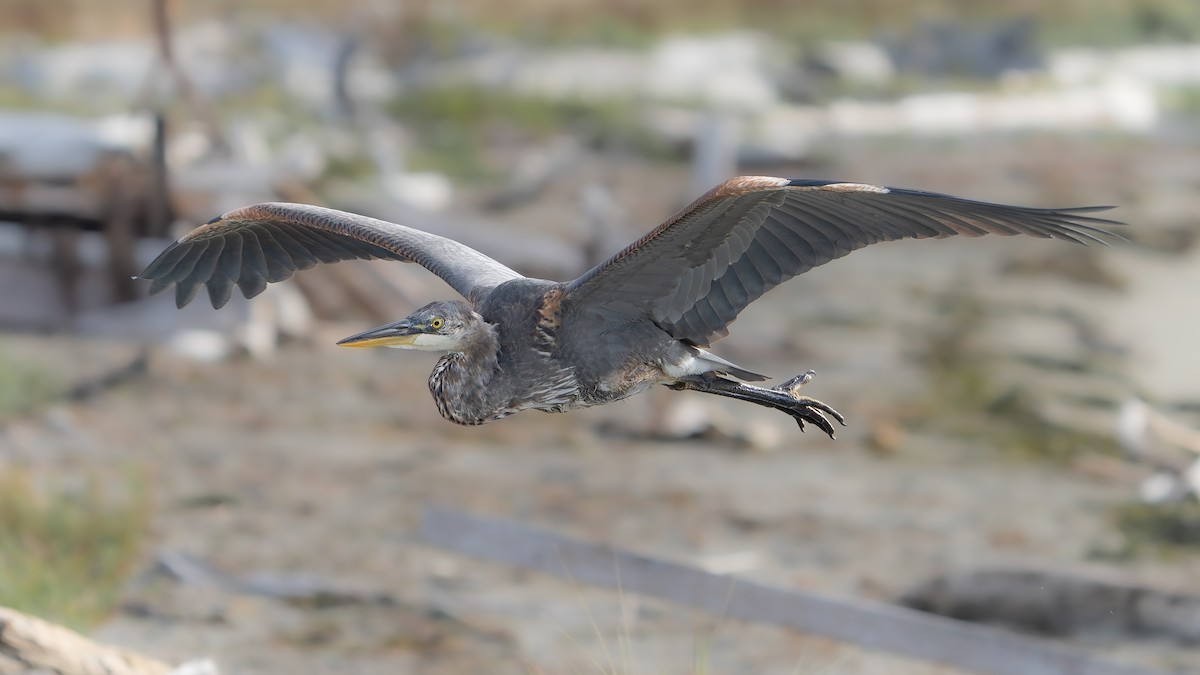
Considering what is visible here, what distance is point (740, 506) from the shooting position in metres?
7.54

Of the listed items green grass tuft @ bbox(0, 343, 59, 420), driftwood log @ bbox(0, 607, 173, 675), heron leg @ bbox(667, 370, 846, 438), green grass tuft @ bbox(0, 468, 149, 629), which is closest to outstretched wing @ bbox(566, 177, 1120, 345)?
heron leg @ bbox(667, 370, 846, 438)

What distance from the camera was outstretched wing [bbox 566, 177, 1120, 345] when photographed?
320cm

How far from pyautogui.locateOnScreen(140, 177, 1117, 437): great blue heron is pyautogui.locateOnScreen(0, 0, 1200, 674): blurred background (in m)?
1.32

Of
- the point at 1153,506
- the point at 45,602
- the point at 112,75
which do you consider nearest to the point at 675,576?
the point at 45,602

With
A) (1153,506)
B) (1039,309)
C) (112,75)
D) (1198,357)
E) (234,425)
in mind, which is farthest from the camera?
(112,75)

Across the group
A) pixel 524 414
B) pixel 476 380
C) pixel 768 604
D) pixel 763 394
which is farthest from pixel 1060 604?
pixel 524 414

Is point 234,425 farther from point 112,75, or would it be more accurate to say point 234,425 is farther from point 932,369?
point 112,75

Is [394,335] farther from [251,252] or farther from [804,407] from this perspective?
[251,252]

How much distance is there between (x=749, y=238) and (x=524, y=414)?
18.8ft

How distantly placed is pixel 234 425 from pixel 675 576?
437 centimetres

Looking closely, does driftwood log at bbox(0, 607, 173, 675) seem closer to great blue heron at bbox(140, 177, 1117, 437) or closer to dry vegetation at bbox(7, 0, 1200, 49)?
great blue heron at bbox(140, 177, 1117, 437)

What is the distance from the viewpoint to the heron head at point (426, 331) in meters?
3.12

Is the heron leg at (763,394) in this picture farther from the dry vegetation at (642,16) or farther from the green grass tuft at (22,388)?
the dry vegetation at (642,16)

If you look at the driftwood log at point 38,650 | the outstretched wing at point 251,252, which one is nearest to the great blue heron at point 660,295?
the outstretched wing at point 251,252
